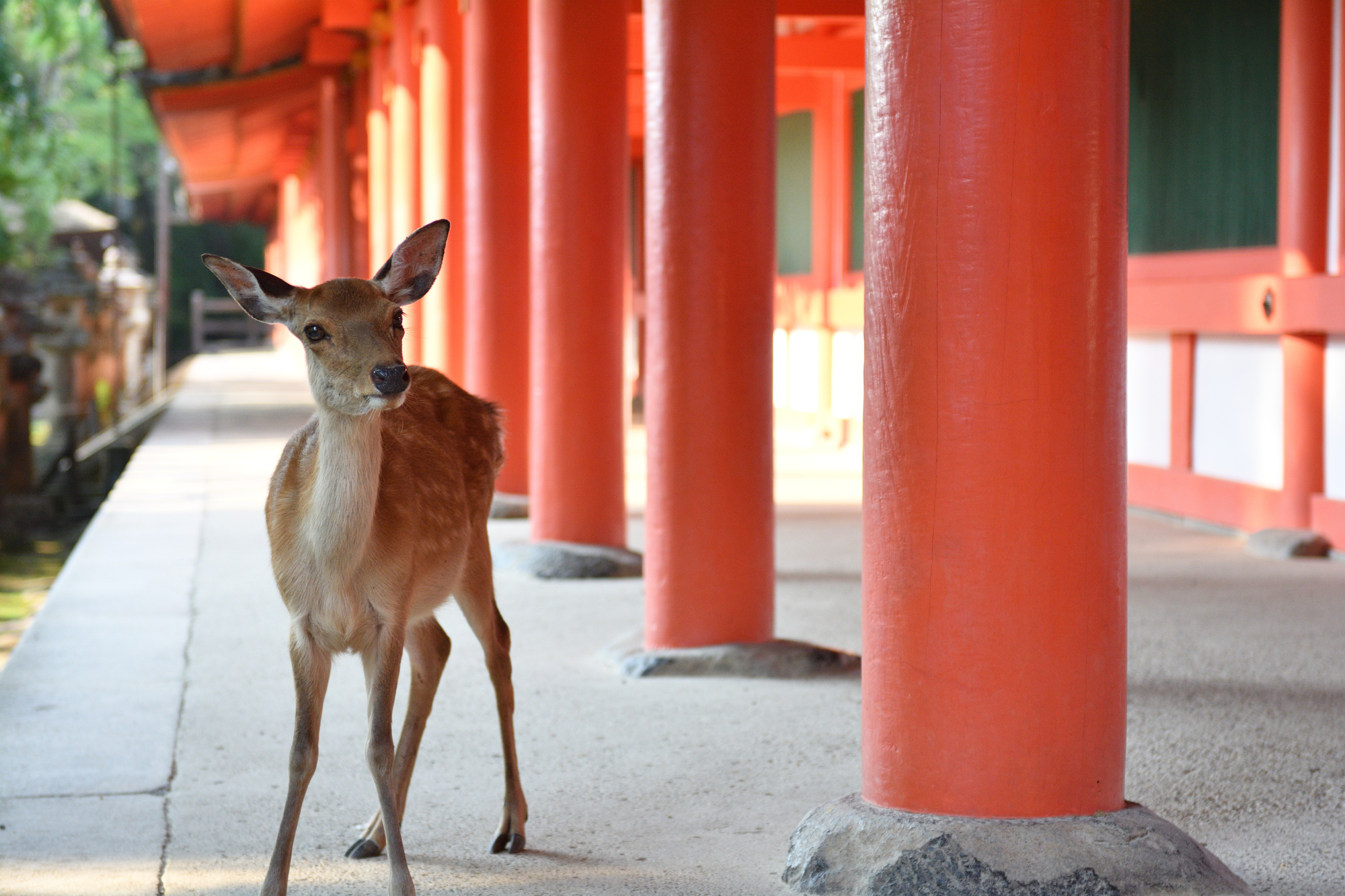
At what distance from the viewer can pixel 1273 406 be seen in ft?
30.0

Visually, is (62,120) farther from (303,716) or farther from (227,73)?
(303,716)

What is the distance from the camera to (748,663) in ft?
19.5

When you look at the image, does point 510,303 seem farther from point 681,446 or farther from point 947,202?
point 947,202

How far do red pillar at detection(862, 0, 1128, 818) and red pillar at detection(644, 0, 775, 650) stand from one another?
2280 mm

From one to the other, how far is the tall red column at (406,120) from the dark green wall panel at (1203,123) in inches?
268

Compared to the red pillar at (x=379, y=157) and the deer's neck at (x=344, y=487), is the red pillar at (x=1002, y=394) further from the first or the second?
the red pillar at (x=379, y=157)

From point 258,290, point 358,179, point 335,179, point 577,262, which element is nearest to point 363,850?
point 258,290

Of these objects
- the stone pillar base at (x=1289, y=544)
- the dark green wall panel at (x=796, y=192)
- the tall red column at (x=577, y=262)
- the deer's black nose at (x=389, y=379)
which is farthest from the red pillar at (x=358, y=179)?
the deer's black nose at (x=389, y=379)

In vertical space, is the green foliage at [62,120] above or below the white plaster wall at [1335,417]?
above

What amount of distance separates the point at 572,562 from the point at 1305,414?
164 inches

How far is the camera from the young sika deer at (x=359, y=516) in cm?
348

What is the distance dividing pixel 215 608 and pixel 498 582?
56.2 inches

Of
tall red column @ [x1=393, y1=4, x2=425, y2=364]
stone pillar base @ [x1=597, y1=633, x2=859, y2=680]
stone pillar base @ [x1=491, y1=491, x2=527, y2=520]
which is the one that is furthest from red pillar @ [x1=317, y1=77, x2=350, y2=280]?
stone pillar base @ [x1=597, y1=633, x2=859, y2=680]

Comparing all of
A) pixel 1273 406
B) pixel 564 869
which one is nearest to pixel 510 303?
pixel 1273 406
